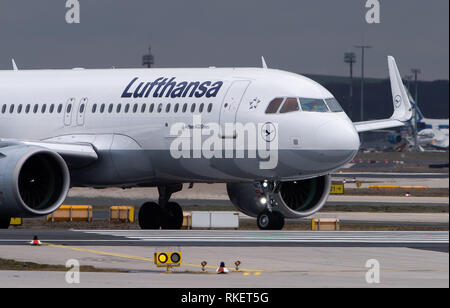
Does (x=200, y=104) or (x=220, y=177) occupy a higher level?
(x=200, y=104)

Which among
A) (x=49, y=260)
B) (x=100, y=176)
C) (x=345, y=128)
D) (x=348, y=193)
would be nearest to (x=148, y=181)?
(x=100, y=176)

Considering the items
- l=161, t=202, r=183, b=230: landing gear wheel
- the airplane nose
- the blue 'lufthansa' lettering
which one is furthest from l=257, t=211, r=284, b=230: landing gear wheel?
l=161, t=202, r=183, b=230: landing gear wheel

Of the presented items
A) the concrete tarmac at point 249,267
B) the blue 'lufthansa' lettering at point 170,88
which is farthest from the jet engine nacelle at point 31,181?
the blue 'lufthansa' lettering at point 170,88

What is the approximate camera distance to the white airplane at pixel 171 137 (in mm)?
Result: 32781

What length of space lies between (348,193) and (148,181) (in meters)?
33.2

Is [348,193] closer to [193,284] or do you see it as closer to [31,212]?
[31,212]

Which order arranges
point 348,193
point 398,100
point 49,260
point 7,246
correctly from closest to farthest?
point 49,260 < point 7,246 < point 398,100 < point 348,193

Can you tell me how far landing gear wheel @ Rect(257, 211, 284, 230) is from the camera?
3369 centimetres

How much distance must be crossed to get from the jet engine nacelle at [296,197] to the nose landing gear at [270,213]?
5.03 feet

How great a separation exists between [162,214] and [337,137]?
8.27 m

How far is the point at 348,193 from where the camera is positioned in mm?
67500

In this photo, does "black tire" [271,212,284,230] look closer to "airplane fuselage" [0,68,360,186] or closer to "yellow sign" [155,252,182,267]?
"airplane fuselage" [0,68,360,186]

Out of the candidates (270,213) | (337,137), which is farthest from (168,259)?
(270,213)

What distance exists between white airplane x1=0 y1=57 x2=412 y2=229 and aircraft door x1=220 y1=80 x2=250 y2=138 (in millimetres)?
30
